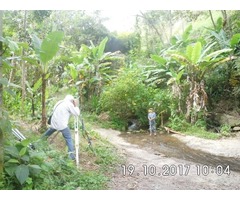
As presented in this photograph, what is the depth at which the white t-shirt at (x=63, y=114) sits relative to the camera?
296cm

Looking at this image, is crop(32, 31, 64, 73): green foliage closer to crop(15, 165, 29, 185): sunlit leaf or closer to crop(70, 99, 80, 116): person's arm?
crop(70, 99, 80, 116): person's arm

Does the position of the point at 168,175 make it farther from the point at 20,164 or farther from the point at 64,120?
the point at 20,164

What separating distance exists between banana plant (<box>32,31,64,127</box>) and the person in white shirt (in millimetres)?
178

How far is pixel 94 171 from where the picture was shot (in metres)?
2.83

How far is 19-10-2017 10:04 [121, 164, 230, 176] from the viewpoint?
9.35ft

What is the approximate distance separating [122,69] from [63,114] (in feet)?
3.07

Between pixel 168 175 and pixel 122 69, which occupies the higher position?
pixel 122 69

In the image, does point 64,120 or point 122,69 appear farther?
point 122,69

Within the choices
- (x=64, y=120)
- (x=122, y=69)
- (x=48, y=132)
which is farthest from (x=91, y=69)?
(x=48, y=132)

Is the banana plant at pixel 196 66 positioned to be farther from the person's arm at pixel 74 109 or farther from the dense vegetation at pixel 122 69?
the person's arm at pixel 74 109

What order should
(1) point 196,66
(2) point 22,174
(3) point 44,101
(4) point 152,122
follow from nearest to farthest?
1. (2) point 22,174
2. (3) point 44,101
3. (4) point 152,122
4. (1) point 196,66

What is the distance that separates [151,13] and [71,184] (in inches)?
76.1

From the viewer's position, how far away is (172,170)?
9.40ft
